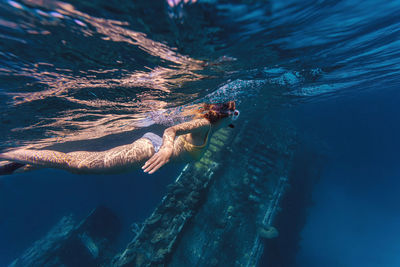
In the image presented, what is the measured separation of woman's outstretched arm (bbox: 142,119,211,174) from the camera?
303 centimetres

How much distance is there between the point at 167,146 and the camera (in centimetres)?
341

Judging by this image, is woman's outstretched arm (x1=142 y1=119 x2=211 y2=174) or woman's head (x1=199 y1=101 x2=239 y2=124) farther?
woman's head (x1=199 y1=101 x2=239 y2=124)

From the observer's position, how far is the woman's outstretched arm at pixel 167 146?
119 inches

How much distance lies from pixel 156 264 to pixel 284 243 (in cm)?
1377

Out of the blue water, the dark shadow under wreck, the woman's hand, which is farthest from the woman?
the dark shadow under wreck

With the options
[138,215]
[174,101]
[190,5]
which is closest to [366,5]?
[190,5]

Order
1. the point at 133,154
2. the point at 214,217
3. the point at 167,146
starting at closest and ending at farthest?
the point at 167,146, the point at 133,154, the point at 214,217

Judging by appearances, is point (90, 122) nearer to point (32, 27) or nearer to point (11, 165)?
point (11, 165)

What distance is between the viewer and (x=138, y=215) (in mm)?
29078

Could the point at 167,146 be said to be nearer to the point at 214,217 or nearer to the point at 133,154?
the point at 133,154

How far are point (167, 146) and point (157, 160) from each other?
1.33 feet

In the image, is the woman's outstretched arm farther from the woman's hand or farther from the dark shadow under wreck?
the dark shadow under wreck

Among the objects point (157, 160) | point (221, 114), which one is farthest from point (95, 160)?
point (221, 114)

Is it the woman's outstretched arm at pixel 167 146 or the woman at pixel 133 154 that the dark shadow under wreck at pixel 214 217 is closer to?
the woman at pixel 133 154
